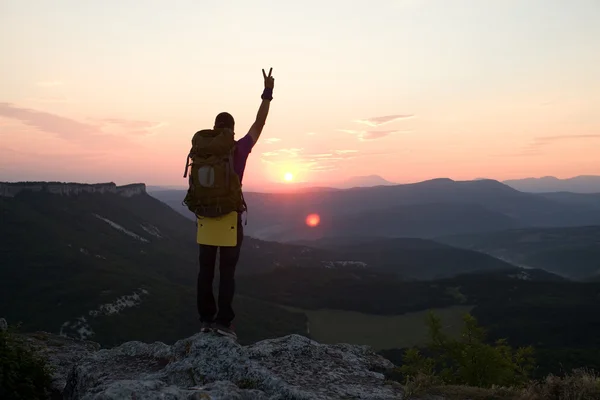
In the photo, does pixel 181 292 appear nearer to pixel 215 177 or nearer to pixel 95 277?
pixel 95 277

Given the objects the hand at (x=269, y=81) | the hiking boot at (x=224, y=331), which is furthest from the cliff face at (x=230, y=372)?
the hand at (x=269, y=81)

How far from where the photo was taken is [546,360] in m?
74.7

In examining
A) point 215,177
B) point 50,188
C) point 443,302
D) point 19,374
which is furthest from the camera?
point 443,302

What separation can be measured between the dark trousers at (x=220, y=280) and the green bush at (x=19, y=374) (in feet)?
10.3

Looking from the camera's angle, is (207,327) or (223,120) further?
(207,327)

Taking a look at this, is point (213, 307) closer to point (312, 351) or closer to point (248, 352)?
point (248, 352)

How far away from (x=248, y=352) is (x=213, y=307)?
128 centimetres

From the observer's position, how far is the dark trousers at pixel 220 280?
8.23 m

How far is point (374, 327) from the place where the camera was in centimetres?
13700

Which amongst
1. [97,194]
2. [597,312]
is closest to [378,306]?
[597,312]

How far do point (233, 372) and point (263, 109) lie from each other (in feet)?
17.2

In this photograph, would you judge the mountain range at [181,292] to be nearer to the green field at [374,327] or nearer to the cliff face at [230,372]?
the green field at [374,327]

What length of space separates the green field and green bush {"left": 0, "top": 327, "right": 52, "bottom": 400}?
112 meters

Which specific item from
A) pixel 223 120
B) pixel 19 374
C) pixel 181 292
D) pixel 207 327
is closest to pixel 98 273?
pixel 181 292
